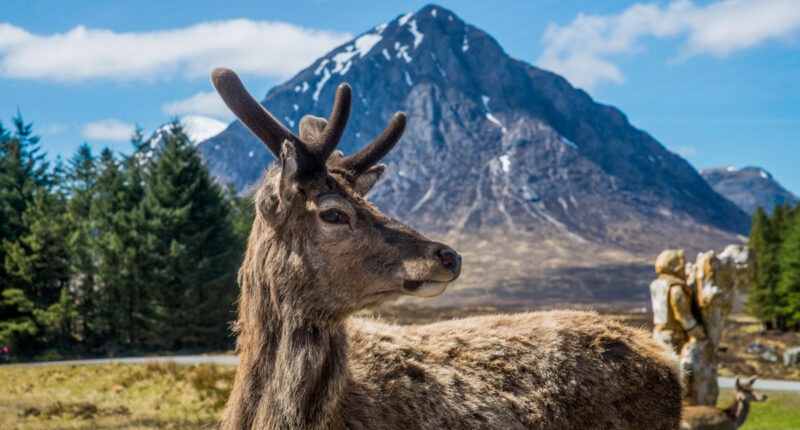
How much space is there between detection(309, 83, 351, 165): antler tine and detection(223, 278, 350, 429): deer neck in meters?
1.14

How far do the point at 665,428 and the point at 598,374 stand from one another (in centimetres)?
93

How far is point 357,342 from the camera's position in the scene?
4.59 metres

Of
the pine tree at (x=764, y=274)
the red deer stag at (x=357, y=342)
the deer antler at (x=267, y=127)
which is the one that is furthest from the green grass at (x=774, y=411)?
the pine tree at (x=764, y=274)

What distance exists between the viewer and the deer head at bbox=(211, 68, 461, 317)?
3887 millimetres

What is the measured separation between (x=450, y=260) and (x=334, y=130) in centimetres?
133

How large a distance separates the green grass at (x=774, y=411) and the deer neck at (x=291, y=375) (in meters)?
16.0

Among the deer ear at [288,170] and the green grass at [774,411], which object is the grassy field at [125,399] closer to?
the green grass at [774,411]

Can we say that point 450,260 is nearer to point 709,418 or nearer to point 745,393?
point 709,418

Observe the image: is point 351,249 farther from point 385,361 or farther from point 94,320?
point 94,320

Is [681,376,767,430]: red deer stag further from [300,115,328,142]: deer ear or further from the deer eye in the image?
the deer eye

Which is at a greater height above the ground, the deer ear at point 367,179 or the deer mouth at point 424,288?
the deer ear at point 367,179

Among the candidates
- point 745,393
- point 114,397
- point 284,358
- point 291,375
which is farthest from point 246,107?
point 745,393

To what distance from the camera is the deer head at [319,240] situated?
12.8 feet

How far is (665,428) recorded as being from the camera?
5059 mm
